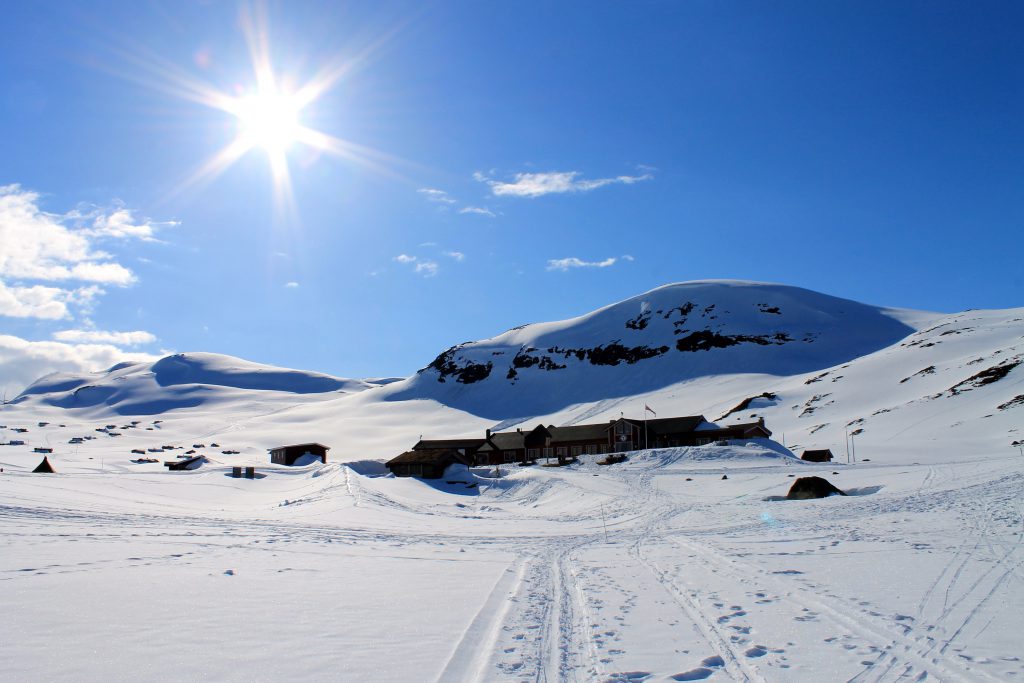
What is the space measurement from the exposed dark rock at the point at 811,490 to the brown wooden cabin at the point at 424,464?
28.9m

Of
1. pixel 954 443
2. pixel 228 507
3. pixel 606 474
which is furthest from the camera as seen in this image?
pixel 954 443

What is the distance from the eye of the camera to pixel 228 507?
98.3 feet

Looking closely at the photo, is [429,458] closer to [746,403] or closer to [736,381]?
[746,403]

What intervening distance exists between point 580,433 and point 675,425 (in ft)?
44.2

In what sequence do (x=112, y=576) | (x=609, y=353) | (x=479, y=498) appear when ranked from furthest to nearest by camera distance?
(x=609, y=353) < (x=479, y=498) < (x=112, y=576)

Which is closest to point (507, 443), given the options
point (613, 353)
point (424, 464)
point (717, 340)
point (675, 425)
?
point (675, 425)

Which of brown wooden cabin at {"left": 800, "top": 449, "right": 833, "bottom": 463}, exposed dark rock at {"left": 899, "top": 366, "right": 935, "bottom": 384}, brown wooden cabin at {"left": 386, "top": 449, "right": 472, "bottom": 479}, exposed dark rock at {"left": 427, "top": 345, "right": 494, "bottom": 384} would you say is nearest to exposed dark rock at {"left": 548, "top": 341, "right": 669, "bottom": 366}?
exposed dark rock at {"left": 427, "top": 345, "right": 494, "bottom": 384}

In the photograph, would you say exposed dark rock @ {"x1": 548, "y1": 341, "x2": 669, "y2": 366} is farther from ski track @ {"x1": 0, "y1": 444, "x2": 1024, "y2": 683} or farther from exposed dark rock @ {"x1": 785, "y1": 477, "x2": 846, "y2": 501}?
ski track @ {"x1": 0, "y1": 444, "x2": 1024, "y2": 683}

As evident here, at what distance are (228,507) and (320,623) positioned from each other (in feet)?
79.0

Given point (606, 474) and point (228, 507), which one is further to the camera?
point (606, 474)

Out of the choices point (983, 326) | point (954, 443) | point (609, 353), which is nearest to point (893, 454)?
point (954, 443)

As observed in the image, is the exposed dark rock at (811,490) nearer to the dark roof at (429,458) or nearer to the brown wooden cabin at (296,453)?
the dark roof at (429,458)

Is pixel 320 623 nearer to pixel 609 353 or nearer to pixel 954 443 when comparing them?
pixel 954 443

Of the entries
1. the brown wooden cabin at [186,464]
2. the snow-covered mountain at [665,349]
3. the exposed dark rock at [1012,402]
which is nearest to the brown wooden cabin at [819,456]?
the exposed dark rock at [1012,402]
